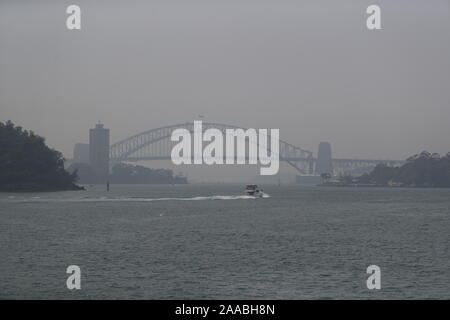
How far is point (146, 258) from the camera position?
115ft

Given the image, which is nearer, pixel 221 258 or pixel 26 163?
pixel 221 258

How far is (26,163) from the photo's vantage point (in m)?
134

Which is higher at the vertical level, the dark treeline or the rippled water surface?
the dark treeline

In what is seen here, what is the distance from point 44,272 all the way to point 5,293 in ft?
15.9

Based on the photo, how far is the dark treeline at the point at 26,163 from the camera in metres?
132

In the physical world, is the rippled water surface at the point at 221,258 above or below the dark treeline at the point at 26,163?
below

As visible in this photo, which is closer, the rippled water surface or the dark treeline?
the rippled water surface

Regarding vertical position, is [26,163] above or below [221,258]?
above

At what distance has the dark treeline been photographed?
5177 inches

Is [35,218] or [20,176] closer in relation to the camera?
[35,218]

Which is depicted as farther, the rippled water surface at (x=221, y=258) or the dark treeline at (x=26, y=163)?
the dark treeline at (x=26, y=163)
